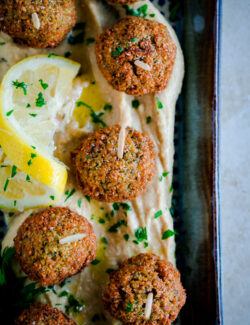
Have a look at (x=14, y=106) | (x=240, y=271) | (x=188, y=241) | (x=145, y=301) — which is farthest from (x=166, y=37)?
(x=240, y=271)

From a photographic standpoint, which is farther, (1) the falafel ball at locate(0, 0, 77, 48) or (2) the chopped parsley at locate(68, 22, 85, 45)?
(2) the chopped parsley at locate(68, 22, 85, 45)

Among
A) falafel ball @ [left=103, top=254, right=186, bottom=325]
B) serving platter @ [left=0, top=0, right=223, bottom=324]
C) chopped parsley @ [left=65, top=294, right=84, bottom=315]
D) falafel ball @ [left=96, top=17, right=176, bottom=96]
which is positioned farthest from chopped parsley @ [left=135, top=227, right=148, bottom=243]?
falafel ball @ [left=96, top=17, right=176, bottom=96]

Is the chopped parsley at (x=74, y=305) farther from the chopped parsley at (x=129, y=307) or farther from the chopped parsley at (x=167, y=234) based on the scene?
the chopped parsley at (x=167, y=234)

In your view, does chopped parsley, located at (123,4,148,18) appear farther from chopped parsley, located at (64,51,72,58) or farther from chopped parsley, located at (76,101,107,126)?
chopped parsley, located at (76,101,107,126)

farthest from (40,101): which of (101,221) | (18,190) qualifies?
(101,221)

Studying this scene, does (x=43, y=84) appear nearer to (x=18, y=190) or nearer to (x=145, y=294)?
(x=18, y=190)

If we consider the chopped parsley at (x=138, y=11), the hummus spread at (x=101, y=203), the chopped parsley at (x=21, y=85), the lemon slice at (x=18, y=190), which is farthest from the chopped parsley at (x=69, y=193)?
the chopped parsley at (x=138, y=11)
